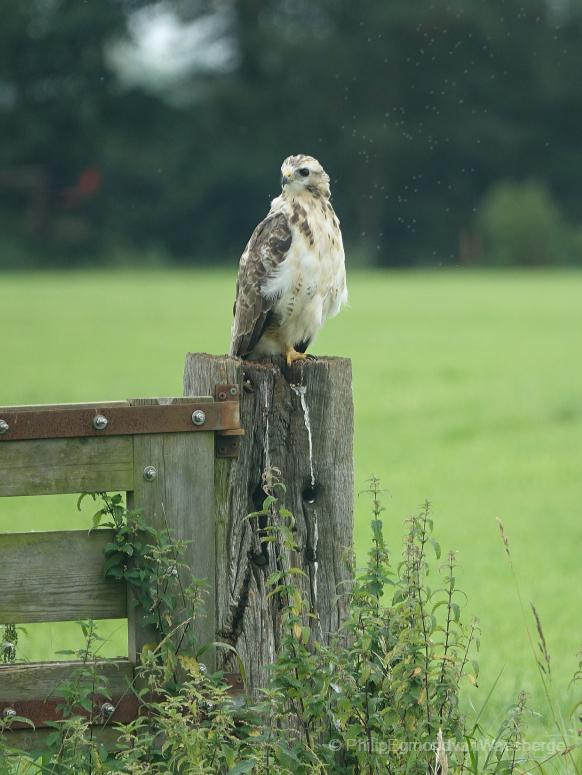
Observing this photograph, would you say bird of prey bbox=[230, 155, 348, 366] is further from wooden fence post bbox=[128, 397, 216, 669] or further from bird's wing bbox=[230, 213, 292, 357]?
wooden fence post bbox=[128, 397, 216, 669]

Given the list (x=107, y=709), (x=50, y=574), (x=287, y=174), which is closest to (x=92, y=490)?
(x=50, y=574)

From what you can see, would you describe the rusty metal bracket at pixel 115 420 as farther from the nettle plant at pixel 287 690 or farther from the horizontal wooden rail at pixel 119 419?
the nettle plant at pixel 287 690

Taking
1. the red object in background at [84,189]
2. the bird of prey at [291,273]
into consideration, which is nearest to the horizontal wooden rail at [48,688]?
the bird of prey at [291,273]

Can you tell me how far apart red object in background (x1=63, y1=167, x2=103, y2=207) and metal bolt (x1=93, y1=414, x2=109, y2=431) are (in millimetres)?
40034

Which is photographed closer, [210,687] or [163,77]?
[210,687]

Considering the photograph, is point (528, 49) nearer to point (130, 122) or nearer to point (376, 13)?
point (376, 13)

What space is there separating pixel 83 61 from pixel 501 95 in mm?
14444

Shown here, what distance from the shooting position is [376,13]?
43.5 meters

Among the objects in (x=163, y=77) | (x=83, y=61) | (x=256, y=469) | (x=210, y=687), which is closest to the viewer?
(x=210, y=687)

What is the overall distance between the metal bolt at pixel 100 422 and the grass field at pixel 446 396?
123 cm

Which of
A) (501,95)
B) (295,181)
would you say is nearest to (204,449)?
(295,181)

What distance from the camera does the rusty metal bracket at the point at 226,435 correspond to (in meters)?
2.42

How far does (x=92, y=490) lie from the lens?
7.56 feet

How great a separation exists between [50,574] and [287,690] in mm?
467
